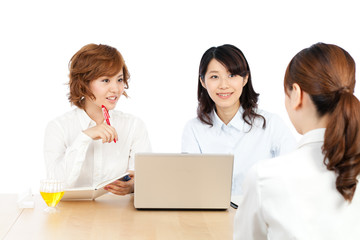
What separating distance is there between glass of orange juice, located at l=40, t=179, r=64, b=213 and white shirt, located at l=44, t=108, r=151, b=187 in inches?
18.1

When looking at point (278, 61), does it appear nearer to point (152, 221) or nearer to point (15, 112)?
point (15, 112)

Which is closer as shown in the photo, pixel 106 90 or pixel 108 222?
pixel 108 222

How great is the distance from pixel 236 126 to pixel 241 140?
10cm

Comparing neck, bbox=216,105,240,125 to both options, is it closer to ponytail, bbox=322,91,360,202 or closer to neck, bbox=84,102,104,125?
neck, bbox=84,102,104,125

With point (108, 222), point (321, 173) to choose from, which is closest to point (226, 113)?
point (108, 222)

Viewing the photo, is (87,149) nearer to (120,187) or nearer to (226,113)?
(120,187)

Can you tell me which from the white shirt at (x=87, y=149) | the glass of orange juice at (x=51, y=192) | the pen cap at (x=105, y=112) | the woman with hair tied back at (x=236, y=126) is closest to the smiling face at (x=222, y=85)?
the woman with hair tied back at (x=236, y=126)

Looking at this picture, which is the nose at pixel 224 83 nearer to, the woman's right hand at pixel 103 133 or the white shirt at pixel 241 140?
the white shirt at pixel 241 140

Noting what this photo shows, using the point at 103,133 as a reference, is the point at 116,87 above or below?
above

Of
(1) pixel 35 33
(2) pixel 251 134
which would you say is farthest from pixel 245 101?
(1) pixel 35 33

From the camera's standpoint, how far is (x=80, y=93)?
9.50 ft

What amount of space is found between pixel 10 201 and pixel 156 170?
0.78 metres

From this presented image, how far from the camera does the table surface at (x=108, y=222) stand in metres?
1.84

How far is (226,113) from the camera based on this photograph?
125 inches
